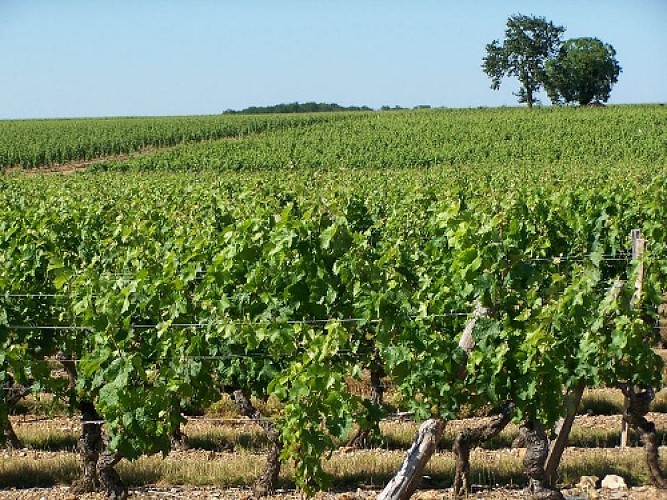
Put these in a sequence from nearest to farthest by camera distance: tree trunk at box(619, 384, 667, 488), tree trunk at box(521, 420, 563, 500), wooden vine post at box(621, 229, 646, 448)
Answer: tree trunk at box(521, 420, 563, 500)
tree trunk at box(619, 384, 667, 488)
wooden vine post at box(621, 229, 646, 448)

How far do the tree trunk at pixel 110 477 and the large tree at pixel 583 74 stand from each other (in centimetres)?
7216

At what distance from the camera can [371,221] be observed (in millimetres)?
14117

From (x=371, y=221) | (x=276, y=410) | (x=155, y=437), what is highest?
(x=371, y=221)

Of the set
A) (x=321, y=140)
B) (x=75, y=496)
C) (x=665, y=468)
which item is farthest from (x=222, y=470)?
(x=321, y=140)

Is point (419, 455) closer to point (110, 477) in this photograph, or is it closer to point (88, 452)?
point (110, 477)

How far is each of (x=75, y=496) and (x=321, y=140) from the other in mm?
43433

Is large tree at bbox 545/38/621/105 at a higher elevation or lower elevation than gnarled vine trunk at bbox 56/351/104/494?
higher

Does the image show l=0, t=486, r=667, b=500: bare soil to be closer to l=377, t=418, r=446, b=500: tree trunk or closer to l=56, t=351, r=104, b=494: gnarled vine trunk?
l=56, t=351, r=104, b=494: gnarled vine trunk

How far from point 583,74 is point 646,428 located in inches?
2832

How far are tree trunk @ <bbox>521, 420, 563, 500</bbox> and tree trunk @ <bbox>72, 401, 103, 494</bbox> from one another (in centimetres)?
326

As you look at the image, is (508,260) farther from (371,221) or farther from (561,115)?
(561,115)

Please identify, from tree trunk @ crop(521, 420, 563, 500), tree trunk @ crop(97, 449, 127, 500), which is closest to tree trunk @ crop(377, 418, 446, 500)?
tree trunk @ crop(521, 420, 563, 500)

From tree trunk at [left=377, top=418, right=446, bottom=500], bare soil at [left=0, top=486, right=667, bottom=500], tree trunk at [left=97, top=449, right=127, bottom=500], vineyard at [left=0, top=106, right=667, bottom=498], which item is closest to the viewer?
tree trunk at [left=377, top=418, right=446, bottom=500]

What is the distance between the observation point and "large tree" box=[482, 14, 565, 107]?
78.0 meters
